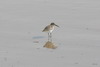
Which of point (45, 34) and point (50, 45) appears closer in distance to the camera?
point (50, 45)

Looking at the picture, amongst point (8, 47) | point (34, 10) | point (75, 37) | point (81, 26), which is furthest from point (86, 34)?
point (34, 10)

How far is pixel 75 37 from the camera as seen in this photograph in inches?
521

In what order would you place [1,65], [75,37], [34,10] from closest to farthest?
[1,65], [75,37], [34,10]

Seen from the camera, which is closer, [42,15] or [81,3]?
[42,15]

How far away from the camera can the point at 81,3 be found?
20.6 m

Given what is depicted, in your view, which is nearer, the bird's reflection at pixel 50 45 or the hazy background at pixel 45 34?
the hazy background at pixel 45 34

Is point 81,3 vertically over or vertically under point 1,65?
over

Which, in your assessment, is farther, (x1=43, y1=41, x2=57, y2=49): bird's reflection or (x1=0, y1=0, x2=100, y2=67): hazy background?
(x1=43, y1=41, x2=57, y2=49): bird's reflection

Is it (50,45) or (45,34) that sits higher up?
(45,34)

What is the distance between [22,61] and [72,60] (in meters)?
1.17

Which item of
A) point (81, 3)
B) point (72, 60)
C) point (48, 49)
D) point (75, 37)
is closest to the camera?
point (72, 60)

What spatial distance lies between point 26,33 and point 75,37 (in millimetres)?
1639

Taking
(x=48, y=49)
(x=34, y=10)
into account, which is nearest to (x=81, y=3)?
(x=34, y=10)

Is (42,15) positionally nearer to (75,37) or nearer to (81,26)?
(81,26)
